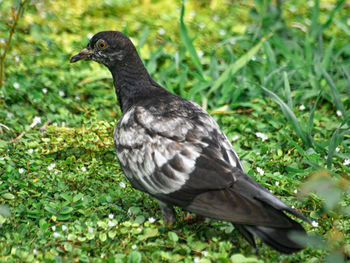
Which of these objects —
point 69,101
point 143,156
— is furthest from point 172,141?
point 69,101

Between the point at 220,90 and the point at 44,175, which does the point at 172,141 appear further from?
the point at 220,90

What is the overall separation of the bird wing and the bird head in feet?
2.52

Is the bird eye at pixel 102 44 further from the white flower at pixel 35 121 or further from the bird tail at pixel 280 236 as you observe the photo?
the bird tail at pixel 280 236

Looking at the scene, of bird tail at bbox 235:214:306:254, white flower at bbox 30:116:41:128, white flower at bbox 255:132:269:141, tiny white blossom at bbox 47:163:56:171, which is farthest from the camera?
white flower at bbox 30:116:41:128

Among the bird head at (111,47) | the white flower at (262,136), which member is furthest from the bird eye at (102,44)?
the white flower at (262,136)

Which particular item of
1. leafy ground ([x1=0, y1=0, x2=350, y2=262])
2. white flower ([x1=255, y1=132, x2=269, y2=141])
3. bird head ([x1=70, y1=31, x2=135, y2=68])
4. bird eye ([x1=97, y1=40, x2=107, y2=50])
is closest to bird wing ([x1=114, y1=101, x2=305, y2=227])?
leafy ground ([x1=0, y1=0, x2=350, y2=262])

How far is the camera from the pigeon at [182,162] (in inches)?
140

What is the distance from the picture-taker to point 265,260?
3752mm

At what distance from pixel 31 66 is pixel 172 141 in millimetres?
3419

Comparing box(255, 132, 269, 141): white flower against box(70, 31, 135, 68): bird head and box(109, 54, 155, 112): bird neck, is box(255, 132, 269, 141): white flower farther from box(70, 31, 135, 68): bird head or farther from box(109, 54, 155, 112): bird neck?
box(70, 31, 135, 68): bird head

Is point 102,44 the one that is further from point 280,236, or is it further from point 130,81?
point 280,236

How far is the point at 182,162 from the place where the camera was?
3945 mm

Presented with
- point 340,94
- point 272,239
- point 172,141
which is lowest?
point 340,94

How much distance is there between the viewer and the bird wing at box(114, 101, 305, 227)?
3596mm
